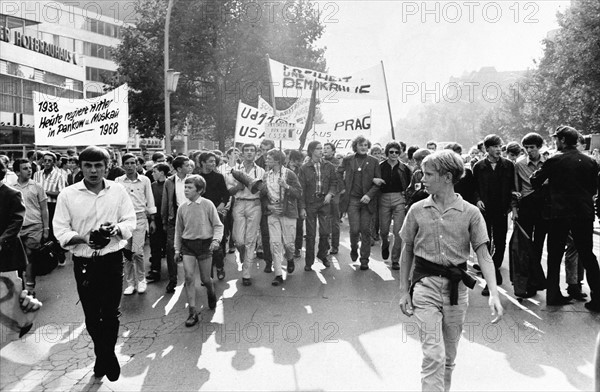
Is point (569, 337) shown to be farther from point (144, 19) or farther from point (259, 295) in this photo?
point (144, 19)

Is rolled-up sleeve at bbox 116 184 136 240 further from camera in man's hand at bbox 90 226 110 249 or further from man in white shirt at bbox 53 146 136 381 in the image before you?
camera in man's hand at bbox 90 226 110 249

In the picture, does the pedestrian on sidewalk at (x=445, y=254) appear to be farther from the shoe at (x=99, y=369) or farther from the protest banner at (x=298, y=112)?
the protest banner at (x=298, y=112)

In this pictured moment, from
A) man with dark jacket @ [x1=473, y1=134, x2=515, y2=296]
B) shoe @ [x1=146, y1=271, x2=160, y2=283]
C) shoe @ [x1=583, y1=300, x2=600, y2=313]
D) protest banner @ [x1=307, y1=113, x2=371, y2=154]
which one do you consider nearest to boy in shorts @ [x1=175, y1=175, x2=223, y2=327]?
shoe @ [x1=146, y1=271, x2=160, y2=283]

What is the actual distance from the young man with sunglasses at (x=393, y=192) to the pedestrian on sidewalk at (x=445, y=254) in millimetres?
4893

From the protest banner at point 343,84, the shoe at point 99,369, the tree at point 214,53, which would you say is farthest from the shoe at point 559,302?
the tree at point 214,53

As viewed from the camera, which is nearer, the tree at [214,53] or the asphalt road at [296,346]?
the asphalt road at [296,346]

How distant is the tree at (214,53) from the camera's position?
28016 mm

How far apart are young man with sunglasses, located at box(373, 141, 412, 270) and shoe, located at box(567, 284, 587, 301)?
253cm

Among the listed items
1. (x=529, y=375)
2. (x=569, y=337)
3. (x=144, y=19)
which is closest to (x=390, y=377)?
(x=529, y=375)

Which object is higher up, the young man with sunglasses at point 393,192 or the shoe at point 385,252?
the young man with sunglasses at point 393,192

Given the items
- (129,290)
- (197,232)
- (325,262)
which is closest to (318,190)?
(325,262)

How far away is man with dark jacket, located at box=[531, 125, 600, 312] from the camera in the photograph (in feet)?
20.1

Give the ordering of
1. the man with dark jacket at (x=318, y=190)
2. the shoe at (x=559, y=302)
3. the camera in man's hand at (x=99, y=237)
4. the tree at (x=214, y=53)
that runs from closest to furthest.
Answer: the camera in man's hand at (x=99, y=237) < the shoe at (x=559, y=302) < the man with dark jacket at (x=318, y=190) < the tree at (x=214, y=53)

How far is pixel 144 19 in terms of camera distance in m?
30.4
